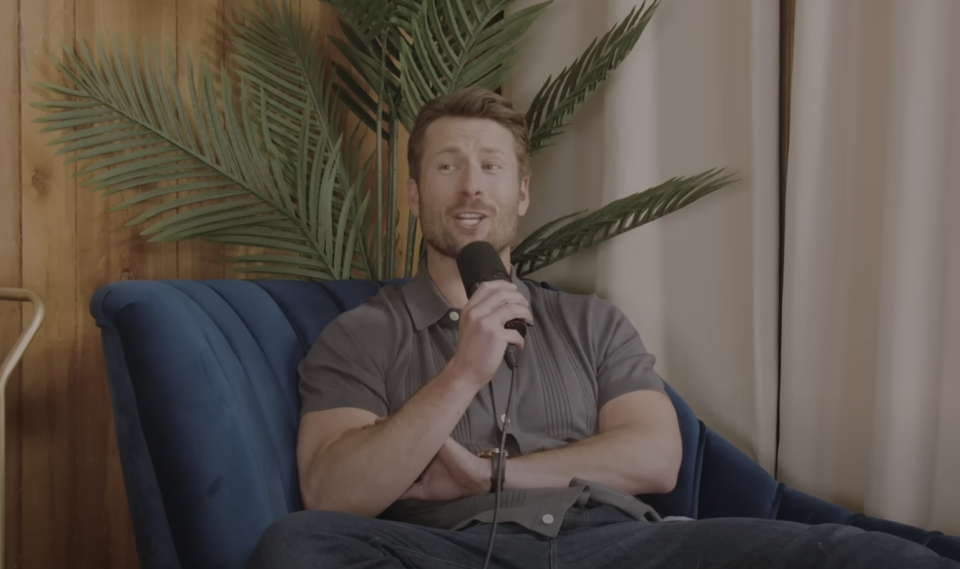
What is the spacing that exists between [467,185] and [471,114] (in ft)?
0.51

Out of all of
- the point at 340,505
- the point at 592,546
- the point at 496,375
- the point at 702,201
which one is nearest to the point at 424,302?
the point at 496,375

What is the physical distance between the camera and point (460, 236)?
157cm

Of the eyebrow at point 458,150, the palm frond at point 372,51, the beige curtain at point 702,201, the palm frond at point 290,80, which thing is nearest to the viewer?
the eyebrow at point 458,150

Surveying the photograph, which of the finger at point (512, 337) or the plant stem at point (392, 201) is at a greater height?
the plant stem at point (392, 201)

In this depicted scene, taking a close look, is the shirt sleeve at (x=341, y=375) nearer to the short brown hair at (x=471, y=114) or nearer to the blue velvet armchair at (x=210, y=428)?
the blue velvet armchair at (x=210, y=428)

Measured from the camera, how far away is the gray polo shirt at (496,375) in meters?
1.30

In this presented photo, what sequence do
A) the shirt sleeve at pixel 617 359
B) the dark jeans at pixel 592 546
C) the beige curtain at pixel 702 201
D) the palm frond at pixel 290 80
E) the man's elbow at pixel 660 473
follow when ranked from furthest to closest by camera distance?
1. the palm frond at pixel 290 80
2. the beige curtain at pixel 702 201
3. the shirt sleeve at pixel 617 359
4. the man's elbow at pixel 660 473
5. the dark jeans at pixel 592 546

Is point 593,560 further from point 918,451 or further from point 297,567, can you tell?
point 918,451

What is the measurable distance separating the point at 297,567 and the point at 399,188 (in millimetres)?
1482

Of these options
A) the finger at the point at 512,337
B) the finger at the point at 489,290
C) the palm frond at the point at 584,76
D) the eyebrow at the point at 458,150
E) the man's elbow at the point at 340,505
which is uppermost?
the palm frond at the point at 584,76

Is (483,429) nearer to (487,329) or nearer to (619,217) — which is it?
(487,329)

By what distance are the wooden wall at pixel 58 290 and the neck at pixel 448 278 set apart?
77 cm

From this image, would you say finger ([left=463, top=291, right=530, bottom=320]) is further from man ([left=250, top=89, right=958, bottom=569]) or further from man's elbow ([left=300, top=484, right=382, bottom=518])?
man's elbow ([left=300, top=484, right=382, bottom=518])

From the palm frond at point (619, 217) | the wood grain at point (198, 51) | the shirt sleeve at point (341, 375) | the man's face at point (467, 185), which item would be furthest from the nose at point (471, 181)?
the wood grain at point (198, 51)
